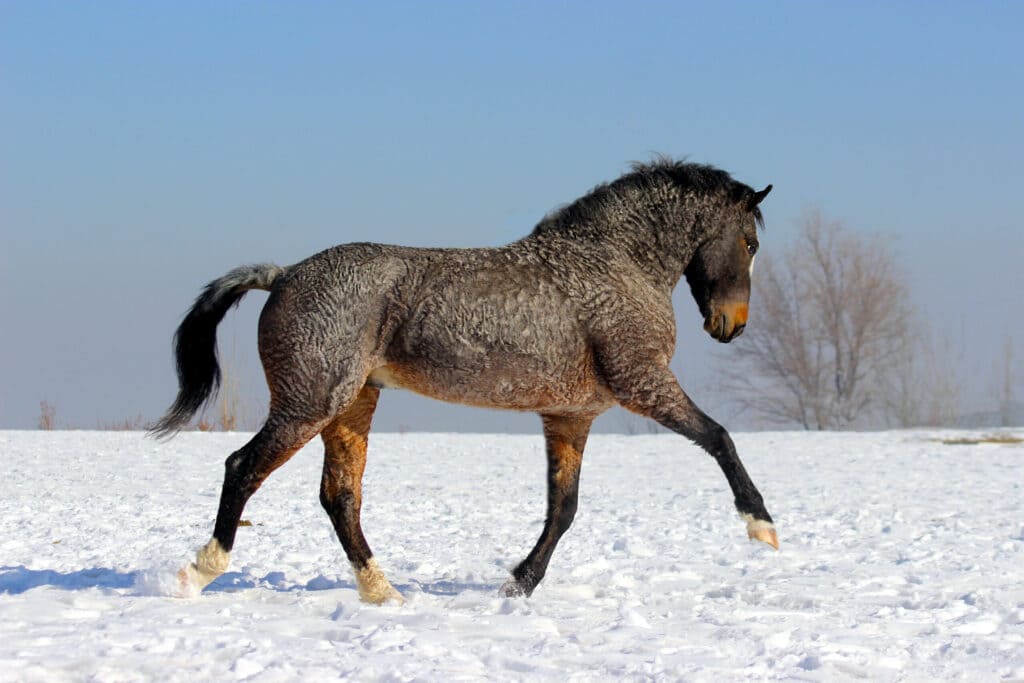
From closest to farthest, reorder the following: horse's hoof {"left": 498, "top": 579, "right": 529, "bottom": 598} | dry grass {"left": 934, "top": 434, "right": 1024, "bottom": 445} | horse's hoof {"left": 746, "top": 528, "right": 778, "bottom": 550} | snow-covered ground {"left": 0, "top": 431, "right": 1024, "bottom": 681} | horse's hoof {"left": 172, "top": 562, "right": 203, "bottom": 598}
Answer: snow-covered ground {"left": 0, "top": 431, "right": 1024, "bottom": 681}, horse's hoof {"left": 746, "top": 528, "right": 778, "bottom": 550}, horse's hoof {"left": 172, "top": 562, "right": 203, "bottom": 598}, horse's hoof {"left": 498, "top": 579, "right": 529, "bottom": 598}, dry grass {"left": 934, "top": 434, "right": 1024, "bottom": 445}

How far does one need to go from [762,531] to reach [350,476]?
6.27 ft

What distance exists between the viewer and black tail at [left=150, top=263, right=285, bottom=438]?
210 inches

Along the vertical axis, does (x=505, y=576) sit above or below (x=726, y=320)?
below

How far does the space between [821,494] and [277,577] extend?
17.3 ft

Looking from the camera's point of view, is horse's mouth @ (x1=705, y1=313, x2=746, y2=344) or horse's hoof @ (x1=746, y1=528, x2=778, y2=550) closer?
horse's hoof @ (x1=746, y1=528, x2=778, y2=550)

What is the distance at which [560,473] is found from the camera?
5441 mm

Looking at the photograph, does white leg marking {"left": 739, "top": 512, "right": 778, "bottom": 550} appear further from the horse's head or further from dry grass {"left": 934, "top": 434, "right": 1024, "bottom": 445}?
dry grass {"left": 934, "top": 434, "right": 1024, "bottom": 445}

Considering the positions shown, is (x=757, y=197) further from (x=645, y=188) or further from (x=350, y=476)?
(x=350, y=476)

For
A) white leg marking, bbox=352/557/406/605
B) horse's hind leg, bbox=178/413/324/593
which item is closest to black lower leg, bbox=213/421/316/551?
horse's hind leg, bbox=178/413/324/593

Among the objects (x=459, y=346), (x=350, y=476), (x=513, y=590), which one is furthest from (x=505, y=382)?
(x=513, y=590)

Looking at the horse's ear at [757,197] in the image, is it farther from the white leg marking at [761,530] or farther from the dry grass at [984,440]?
the dry grass at [984,440]

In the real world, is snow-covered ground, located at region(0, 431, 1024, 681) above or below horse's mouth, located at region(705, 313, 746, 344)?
below

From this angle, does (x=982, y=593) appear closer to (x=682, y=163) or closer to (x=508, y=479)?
(x=682, y=163)

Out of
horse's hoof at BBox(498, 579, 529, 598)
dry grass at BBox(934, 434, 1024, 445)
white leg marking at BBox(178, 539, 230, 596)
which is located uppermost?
dry grass at BBox(934, 434, 1024, 445)
